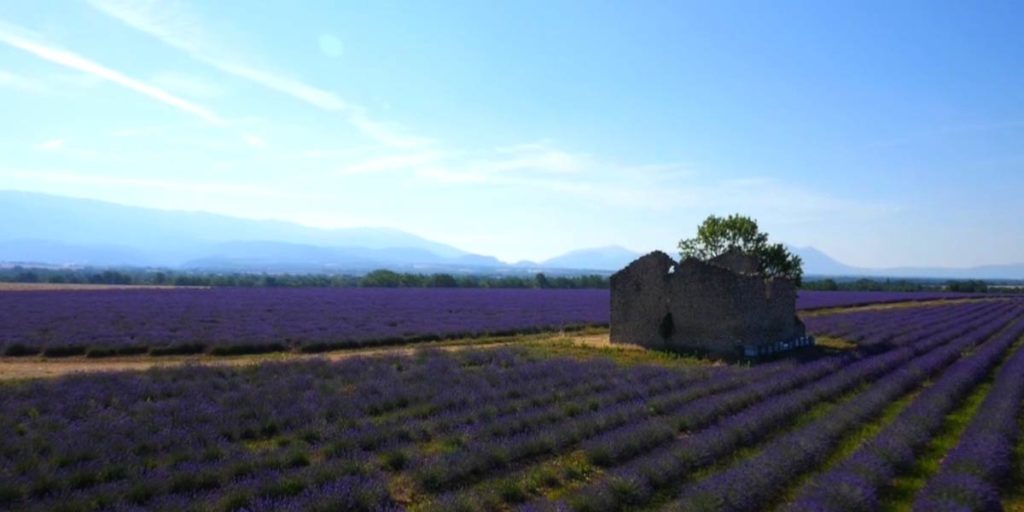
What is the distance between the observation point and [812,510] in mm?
5516

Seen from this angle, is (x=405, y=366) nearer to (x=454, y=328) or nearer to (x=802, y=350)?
(x=454, y=328)

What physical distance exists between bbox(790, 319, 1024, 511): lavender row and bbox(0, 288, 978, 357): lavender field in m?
15.3

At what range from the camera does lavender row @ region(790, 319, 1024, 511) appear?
5957 millimetres

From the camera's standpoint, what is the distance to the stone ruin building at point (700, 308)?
65.0ft

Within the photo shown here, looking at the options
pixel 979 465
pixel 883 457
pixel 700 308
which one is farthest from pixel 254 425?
pixel 700 308

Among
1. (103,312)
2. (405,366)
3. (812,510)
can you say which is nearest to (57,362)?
(405,366)

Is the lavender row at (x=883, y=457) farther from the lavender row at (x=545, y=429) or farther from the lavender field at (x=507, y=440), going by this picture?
the lavender row at (x=545, y=429)

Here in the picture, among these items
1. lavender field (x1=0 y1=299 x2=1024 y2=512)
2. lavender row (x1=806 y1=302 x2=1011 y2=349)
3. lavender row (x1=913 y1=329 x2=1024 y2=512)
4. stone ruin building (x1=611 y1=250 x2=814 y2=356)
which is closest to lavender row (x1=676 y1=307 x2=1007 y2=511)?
lavender field (x1=0 y1=299 x2=1024 y2=512)

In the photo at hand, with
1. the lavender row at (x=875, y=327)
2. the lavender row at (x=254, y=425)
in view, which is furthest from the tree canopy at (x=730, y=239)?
the lavender row at (x=254, y=425)

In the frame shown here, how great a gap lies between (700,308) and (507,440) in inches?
532

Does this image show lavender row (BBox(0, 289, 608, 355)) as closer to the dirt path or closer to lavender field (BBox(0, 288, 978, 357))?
lavender field (BBox(0, 288, 978, 357))

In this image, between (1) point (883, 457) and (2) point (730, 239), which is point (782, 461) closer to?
(1) point (883, 457)

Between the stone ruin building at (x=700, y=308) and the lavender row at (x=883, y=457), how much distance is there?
22.8 feet

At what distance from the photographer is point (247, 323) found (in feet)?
81.2
